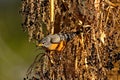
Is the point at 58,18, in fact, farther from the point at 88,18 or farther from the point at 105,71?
the point at 105,71

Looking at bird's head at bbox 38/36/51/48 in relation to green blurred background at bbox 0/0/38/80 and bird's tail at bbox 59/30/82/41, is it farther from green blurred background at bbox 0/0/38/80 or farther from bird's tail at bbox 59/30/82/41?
green blurred background at bbox 0/0/38/80

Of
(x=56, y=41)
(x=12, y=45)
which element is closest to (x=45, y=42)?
(x=56, y=41)

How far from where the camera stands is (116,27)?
1.27m

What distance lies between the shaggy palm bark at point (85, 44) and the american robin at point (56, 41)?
0.02 meters

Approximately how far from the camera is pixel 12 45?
2545mm

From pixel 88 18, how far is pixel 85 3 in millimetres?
51

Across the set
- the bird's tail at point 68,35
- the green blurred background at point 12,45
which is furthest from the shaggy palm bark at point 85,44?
the green blurred background at point 12,45

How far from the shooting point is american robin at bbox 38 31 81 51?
3.99 ft

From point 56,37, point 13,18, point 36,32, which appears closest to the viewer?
point 56,37

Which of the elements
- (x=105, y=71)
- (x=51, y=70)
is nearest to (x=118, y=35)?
(x=105, y=71)

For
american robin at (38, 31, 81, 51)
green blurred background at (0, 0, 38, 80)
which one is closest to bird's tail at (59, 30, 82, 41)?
american robin at (38, 31, 81, 51)

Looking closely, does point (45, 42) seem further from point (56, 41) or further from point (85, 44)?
point (85, 44)

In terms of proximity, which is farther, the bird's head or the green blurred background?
the green blurred background

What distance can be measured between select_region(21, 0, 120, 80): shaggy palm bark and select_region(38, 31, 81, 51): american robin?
0.8 inches
